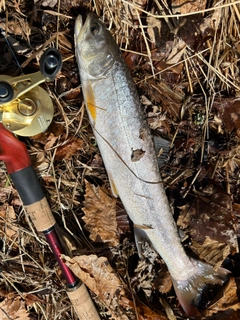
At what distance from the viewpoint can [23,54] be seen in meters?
2.69

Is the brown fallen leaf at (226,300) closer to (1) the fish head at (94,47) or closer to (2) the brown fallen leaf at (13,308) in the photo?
(2) the brown fallen leaf at (13,308)

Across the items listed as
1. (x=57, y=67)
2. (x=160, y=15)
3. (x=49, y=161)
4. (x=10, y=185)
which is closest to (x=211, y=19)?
(x=160, y=15)

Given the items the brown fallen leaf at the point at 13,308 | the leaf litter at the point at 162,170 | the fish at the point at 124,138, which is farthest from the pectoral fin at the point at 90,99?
the brown fallen leaf at the point at 13,308

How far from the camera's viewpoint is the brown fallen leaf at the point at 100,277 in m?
2.77

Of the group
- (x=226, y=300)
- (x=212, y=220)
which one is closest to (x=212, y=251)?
(x=212, y=220)

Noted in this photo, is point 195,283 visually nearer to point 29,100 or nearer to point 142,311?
point 142,311

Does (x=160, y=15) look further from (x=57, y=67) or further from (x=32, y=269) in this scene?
(x=32, y=269)

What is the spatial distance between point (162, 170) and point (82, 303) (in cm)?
114

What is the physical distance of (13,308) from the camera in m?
2.87

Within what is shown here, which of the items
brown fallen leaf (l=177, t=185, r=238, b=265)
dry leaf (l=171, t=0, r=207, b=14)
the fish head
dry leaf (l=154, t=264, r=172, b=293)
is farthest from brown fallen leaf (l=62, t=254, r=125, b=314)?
dry leaf (l=171, t=0, r=207, b=14)

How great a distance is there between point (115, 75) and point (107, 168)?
Answer: 66 cm

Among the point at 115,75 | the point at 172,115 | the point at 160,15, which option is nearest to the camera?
the point at 115,75

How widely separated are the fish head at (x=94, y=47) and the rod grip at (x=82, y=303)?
148 centimetres

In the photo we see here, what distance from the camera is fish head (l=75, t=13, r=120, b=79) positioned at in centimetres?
254
